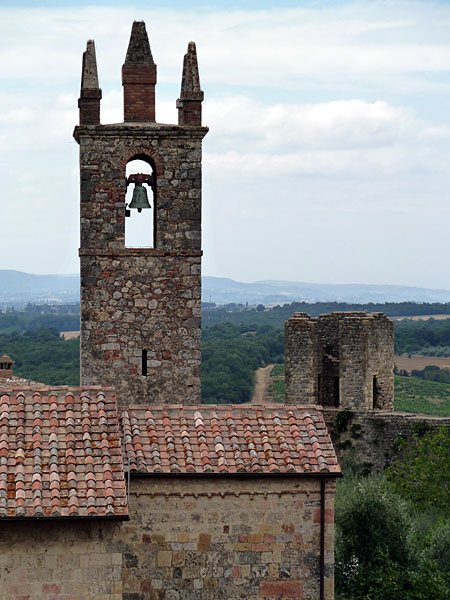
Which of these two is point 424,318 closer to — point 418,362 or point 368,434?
point 418,362

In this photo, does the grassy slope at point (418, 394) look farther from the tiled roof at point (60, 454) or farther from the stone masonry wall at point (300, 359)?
the tiled roof at point (60, 454)

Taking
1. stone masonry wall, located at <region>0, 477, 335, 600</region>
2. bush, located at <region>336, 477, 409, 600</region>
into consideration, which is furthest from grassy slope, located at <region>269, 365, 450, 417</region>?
stone masonry wall, located at <region>0, 477, 335, 600</region>

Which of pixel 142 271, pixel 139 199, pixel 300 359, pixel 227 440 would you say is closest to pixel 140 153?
pixel 139 199

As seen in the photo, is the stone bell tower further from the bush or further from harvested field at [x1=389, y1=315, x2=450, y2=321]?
harvested field at [x1=389, y1=315, x2=450, y2=321]

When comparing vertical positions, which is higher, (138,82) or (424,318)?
(138,82)

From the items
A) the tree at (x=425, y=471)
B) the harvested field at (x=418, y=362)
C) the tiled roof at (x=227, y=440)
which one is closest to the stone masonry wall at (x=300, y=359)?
the tree at (x=425, y=471)

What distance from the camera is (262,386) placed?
60625 mm

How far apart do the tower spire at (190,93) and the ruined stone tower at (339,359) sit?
14.5 meters

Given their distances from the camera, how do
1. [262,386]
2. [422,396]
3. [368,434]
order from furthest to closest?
[262,386], [422,396], [368,434]

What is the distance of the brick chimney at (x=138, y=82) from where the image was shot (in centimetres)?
1703

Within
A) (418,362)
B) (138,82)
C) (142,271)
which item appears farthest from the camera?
(418,362)

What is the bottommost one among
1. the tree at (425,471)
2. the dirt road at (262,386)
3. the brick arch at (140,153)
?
the dirt road at (262,386)

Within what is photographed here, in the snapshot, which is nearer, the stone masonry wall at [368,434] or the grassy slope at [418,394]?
the stone masonry wall at [368,434]

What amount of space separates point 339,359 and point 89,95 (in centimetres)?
1585
